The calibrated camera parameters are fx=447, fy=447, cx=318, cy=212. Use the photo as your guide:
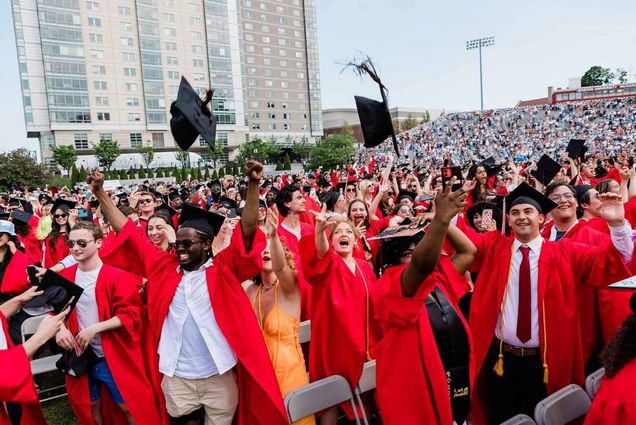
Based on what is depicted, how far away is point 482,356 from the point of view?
11.3ft

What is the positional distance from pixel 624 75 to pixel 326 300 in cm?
10397

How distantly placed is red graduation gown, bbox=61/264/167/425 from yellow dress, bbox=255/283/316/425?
102 centimetres

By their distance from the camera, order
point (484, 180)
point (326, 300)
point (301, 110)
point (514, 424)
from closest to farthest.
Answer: point (514, 424) → point (326, 300) → point (484, 180) → point (301, 110)

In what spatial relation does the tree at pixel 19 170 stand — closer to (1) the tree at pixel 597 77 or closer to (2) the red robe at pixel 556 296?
(2) the red robe at pixel 556 296

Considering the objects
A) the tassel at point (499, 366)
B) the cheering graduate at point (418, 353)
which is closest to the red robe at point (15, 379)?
the cheering graduate at point (418, 353)

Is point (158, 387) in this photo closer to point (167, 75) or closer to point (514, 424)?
point (514, 424)

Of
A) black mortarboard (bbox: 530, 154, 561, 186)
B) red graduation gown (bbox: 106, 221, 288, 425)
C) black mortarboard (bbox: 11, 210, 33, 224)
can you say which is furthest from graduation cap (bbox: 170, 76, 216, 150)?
black mortarboard (bbox: 530, 154, 561, 186)

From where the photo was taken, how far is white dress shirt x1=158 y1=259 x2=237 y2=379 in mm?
3084

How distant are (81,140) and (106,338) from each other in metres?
66.3

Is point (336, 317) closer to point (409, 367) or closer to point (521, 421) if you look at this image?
point (409, 367)

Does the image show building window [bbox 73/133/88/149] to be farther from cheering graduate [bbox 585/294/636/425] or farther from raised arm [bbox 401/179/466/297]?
cheering graduate [bbox 585/294/636/425]

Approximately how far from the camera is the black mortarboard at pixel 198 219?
324cm

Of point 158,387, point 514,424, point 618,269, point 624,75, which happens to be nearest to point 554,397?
point 514,424

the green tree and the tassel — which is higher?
the green tree
